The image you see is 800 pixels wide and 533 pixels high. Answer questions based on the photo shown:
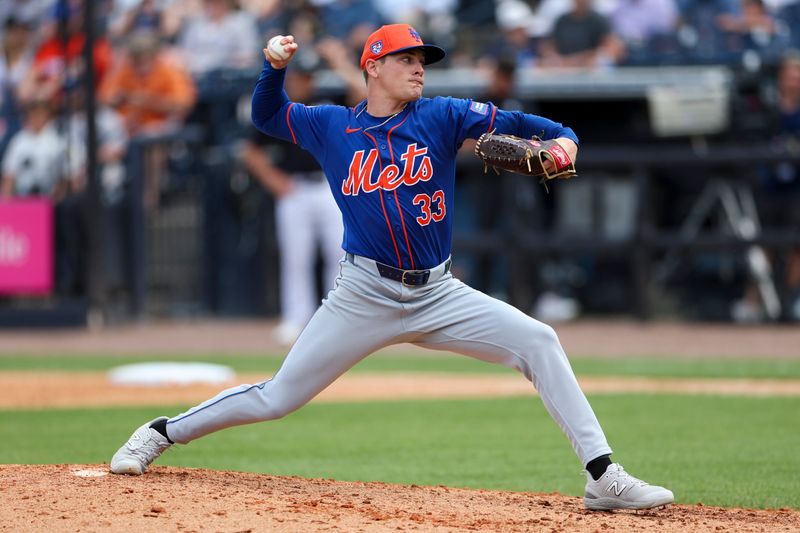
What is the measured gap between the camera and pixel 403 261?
4.84m

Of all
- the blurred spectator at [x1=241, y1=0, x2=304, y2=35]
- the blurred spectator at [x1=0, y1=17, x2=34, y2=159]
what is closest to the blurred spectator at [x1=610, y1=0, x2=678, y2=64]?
the blurred spectator at [x1=241, y1=0, x2=304, y2=35]

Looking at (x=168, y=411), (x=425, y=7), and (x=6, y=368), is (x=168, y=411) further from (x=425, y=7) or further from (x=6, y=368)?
(x=425, y=7)

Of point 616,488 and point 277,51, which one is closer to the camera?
point 616,488

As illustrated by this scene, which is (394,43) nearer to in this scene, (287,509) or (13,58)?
(287,509)

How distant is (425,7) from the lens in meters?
14.8

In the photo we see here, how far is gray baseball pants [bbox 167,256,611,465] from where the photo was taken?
479 centimetres

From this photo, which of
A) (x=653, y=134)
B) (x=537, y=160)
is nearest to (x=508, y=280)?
(x=653, y=134)

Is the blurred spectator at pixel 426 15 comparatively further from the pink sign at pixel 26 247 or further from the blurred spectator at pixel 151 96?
the pink sign at pixel 26 247

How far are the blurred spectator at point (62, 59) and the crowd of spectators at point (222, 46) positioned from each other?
22mm

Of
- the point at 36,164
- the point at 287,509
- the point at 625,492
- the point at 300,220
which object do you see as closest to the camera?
the point at 287,509

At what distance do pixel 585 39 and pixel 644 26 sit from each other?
68cm

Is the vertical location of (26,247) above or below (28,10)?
below

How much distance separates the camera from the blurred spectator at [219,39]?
15172 mm

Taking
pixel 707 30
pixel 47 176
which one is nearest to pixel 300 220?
pixel 47 176
